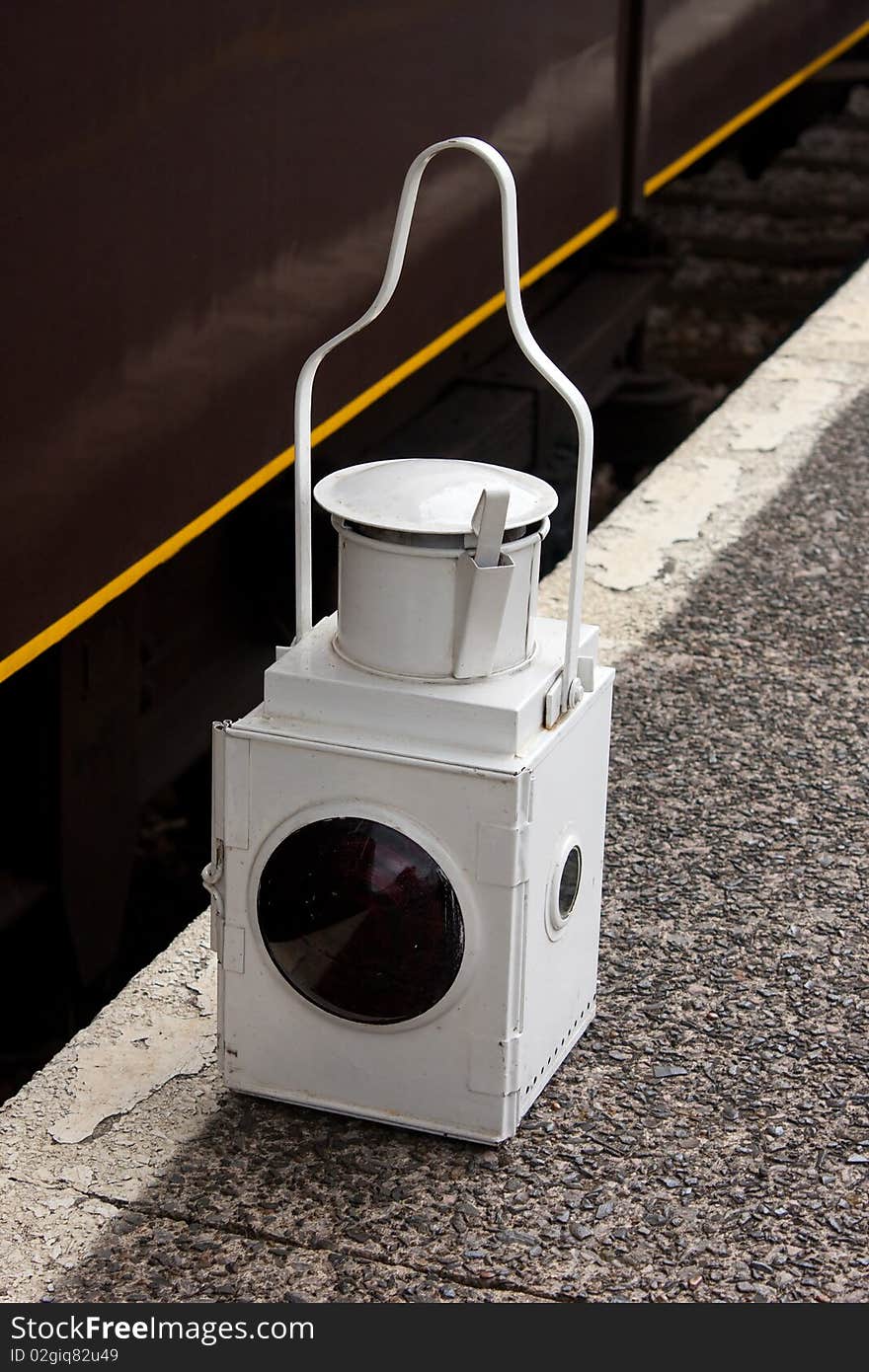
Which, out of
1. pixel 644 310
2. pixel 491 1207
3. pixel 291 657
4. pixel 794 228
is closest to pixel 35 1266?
pixel 491 1207

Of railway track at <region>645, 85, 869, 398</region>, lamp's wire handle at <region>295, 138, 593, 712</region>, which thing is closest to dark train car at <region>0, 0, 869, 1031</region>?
lamp's wire handle at <region>295, 138, 593, 712</region>

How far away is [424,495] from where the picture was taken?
1772 mm

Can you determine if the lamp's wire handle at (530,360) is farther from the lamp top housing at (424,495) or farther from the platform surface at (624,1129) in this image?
the platform surface at (624,1129)

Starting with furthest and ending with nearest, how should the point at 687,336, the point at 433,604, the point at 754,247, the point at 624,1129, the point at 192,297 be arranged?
the point at 754,247, the point at 687,336, the point at 192,297, the point at 624,1129, the point at 433,604

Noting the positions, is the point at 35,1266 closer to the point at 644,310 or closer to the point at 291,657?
the point at 291,657

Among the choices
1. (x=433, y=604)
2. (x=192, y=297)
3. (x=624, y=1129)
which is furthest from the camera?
(x=192, y=297)

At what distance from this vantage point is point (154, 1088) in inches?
78.7

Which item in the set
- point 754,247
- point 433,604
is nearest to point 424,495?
point 433,604

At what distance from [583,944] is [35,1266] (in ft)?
2.21

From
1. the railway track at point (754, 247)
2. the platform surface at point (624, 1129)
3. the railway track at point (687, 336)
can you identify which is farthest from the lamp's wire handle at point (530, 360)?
the railway track at point (754, 247)

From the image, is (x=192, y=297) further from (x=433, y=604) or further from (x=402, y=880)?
(x=402, y=880)

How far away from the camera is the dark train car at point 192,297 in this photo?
7.45ft

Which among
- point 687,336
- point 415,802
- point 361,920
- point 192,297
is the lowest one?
point 687,336

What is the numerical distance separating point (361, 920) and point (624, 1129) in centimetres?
39
